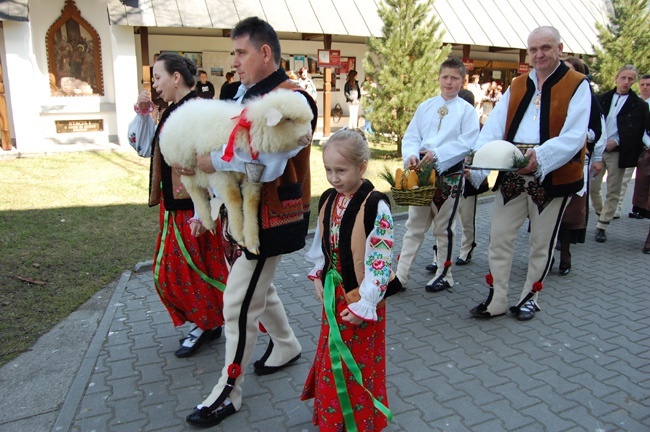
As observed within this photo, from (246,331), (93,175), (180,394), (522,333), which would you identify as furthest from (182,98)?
(93,175)

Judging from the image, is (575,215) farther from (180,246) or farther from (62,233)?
(62,233)

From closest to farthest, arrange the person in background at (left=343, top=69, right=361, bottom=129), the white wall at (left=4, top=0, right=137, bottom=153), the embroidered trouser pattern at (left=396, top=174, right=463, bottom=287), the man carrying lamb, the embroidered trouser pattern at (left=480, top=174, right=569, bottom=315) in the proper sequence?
the man carrying lamb
the embroidered trouser pattern at (left=480, top=174, right=569, bottom=315)
the embroidered trouser pattern at (left=396, top=174, right=463, bottom=287)
the white wall at (left=4, top=0, right=137, bottom=153)
the person in background at (left=343, top=69, right=361, bottom=129)

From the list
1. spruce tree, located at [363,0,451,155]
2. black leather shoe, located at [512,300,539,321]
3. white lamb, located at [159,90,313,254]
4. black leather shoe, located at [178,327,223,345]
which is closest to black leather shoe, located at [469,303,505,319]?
black leather shoe, located at [512,300,539,321]

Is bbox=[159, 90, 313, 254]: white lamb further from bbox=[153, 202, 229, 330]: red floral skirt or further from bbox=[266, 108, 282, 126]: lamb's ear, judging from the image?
bbox=[153, 202, 229, 330]: red floral skirt

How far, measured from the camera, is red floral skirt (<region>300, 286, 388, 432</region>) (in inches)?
104

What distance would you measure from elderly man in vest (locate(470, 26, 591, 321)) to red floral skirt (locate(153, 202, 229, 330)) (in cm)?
225

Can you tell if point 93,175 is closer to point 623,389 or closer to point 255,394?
point 255,394

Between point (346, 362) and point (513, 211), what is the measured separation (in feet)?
7.58

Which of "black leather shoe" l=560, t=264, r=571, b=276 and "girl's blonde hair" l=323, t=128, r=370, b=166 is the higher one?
"girl's blonde hair" l=323, t=128, r=370, b=166

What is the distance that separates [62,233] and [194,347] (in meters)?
3.75

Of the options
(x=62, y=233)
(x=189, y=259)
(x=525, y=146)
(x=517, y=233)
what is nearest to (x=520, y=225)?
(x=517, y=233)

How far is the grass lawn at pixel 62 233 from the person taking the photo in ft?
15.0

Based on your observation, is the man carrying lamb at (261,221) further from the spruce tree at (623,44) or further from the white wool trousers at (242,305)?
the spruce tree at (623,44)

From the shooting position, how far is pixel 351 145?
253cm
